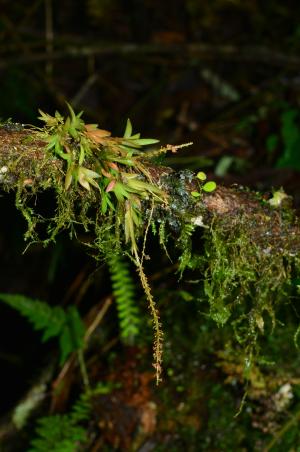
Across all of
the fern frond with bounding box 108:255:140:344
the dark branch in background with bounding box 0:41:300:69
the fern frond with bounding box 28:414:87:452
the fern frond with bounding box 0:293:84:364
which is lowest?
the fern frond with bounding box 28:414:87:452

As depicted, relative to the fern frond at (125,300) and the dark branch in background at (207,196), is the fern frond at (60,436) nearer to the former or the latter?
the fern frond at (125,300)

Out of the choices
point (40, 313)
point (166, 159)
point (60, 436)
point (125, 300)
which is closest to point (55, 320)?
point (40, 313)

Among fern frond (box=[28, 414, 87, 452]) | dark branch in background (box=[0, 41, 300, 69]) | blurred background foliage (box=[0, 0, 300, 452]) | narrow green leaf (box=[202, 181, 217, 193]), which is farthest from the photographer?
dark branch in background (box=[0, 41, 300, 69])

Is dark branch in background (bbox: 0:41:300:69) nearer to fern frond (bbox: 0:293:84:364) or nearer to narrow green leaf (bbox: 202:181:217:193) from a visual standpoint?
fern frond (bbox: 0:293:84:364)

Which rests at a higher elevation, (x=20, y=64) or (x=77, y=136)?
(x=20, y=64)

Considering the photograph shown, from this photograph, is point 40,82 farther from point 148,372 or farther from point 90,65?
point 148,372

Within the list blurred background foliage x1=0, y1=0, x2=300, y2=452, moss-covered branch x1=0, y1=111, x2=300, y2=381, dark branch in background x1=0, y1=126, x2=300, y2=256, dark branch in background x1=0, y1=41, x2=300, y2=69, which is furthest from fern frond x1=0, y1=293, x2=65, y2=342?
dark branch in background x1=0, y1=41, x2=300, y2=69

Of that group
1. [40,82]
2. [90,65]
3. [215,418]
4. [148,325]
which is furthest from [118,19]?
[215,418]
